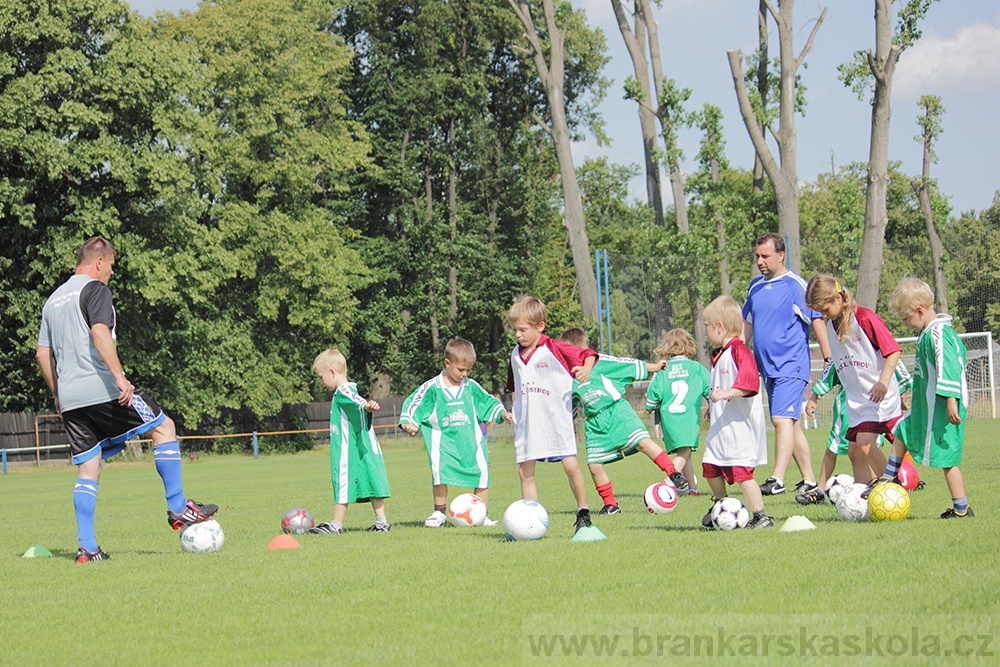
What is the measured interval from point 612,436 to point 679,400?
5.09 feet

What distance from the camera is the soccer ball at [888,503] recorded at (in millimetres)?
7492

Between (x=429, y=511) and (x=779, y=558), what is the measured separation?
610 cm

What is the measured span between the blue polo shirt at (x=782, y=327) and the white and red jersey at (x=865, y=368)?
1.25 metres

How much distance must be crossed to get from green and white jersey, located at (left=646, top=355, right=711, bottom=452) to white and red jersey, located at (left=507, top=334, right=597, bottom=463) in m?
3.04

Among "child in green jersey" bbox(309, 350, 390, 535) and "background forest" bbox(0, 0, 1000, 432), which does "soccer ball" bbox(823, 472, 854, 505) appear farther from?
"background forest" bbox(0, 0, 1000, 432)

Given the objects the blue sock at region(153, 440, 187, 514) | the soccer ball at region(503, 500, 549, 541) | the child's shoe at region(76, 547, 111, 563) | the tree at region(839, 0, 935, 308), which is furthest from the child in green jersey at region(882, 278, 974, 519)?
the tree at region(839, 0, 935, 308)

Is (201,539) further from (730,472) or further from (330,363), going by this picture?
(730,472)

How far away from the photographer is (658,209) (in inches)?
1280

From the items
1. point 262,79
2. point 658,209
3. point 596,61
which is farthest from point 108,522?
point 596,61

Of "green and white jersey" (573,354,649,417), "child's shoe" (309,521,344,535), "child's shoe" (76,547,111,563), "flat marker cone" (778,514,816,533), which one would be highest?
"green and white jersey" (573,354,649,417)

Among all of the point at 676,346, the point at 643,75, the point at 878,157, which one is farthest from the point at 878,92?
the point at 676,346

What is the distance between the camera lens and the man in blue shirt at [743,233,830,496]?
9641 millimetres

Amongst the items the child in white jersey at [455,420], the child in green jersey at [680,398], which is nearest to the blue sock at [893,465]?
the child in green jersey at [680,398]

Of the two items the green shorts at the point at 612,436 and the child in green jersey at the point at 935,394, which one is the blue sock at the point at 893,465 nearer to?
the child in green jersey at the point at 935,394
